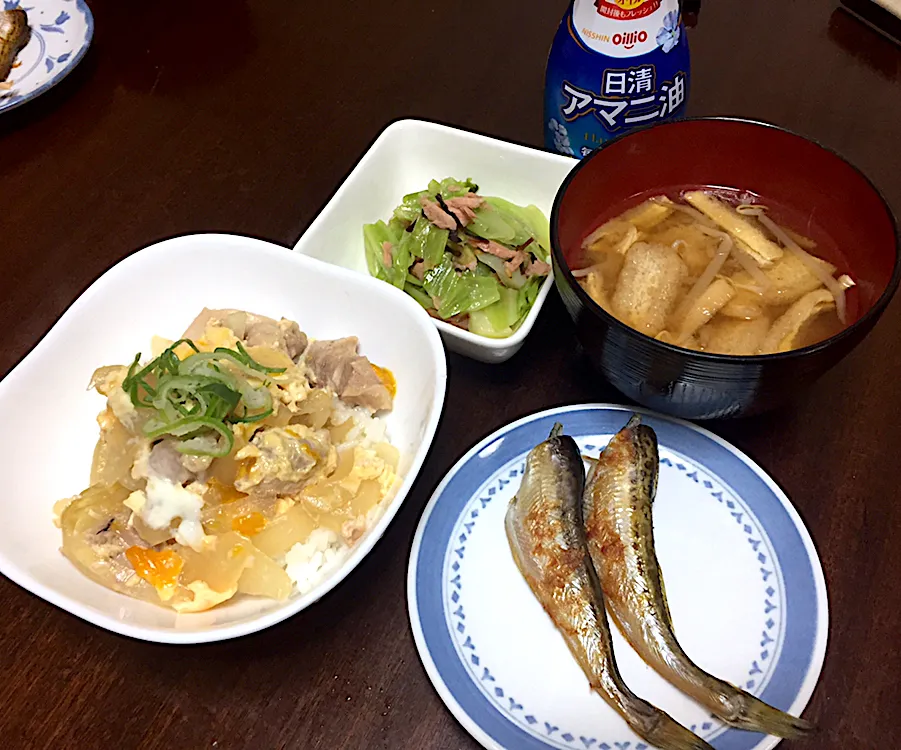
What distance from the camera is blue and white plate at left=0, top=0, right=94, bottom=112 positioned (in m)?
1.82

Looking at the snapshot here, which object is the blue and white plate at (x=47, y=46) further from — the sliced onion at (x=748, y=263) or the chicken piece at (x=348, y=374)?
the sliced onion at (x=748, y=263)

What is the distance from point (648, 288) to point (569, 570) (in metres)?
0.45

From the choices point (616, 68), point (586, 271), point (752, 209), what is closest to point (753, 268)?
point (752, 209)

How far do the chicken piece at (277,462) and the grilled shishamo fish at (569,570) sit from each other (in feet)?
1.03

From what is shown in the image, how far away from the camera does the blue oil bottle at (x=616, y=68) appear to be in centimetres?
131

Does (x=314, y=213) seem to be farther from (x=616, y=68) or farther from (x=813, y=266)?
(x=813, y=266)

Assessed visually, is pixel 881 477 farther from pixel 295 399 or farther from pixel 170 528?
pixel 170 528

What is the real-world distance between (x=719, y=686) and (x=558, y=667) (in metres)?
0.20

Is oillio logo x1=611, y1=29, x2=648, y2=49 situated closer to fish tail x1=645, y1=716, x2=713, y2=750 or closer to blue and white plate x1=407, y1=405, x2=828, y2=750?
blue and white plate x1=407, y1=405, x2=828, y2=750

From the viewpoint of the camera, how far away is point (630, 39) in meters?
1.32

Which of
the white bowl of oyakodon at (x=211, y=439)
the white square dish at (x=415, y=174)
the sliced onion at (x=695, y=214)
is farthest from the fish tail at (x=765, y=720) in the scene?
A: the white square dish at (x=415, y=174)

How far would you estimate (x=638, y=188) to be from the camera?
129 centimetres

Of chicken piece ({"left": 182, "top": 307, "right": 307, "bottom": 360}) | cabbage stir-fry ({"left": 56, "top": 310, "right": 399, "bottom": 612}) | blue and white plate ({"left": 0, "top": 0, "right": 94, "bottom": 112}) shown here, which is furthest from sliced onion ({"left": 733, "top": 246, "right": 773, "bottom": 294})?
blue and white plate ({"left": 0, "top": 0, "right": 94, "bottom": 112})

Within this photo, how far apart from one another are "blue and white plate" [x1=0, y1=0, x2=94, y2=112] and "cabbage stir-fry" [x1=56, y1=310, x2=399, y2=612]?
3.41 feet
